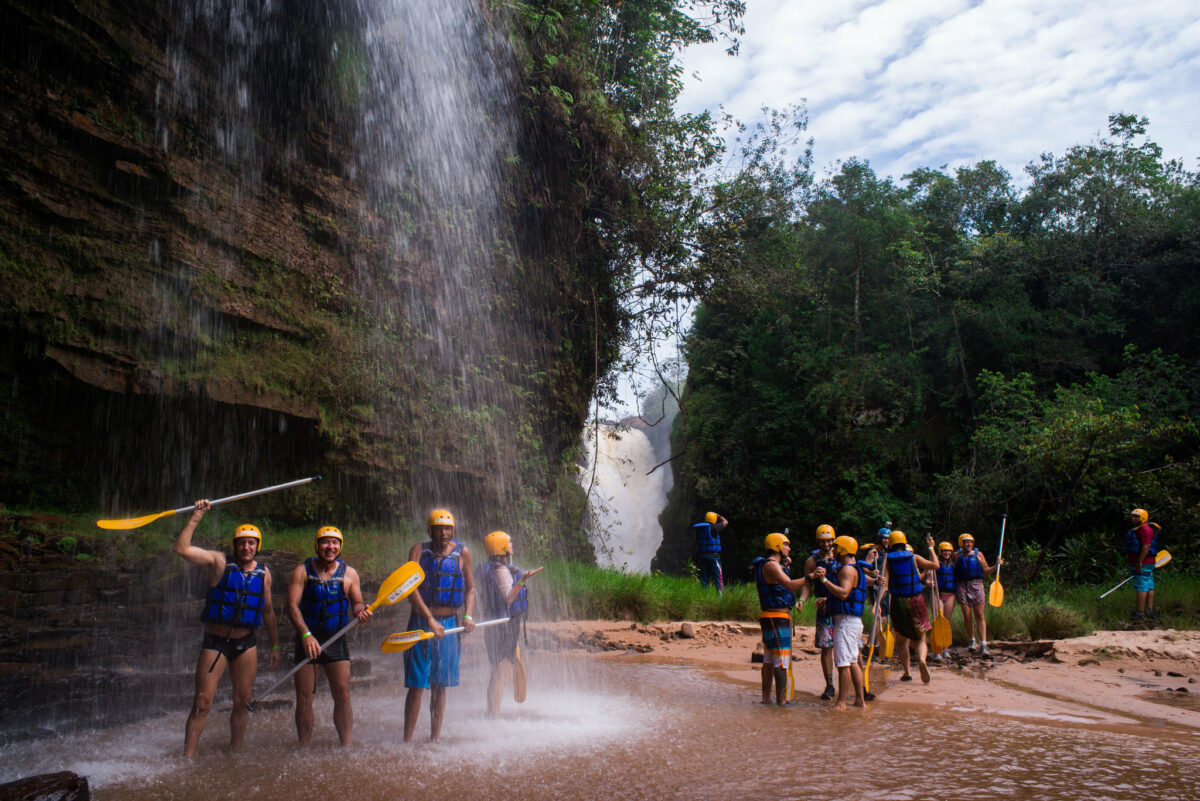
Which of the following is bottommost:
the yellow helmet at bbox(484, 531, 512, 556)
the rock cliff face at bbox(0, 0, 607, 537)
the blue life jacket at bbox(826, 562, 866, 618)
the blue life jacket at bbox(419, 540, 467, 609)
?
the blue life jacket at bbox(826, 562, 866, 618)

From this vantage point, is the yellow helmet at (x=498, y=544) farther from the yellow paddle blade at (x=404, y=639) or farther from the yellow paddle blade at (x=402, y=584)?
the yellow paddle blade at (x=404, y=639)

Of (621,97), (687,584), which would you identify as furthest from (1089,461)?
(621,97)

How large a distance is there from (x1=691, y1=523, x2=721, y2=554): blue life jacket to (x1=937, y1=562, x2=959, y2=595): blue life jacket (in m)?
4.65

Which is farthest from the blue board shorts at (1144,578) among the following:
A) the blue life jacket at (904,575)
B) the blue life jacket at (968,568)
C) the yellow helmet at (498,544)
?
the yellow helmet at (498,544)

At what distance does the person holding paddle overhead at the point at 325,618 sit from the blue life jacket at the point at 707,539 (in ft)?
32.0

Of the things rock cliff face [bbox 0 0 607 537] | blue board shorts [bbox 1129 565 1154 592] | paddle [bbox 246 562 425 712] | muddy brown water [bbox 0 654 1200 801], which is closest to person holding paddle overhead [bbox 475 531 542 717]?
muddy brown water [bbox 0 654 1200 801]

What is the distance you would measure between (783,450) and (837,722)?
57.5ft

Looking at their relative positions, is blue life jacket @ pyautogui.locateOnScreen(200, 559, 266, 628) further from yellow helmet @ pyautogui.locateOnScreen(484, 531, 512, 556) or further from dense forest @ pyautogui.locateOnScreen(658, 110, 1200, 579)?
dense forest @ pyautogui.locateOnScreen(658, 110, 1200, 579)

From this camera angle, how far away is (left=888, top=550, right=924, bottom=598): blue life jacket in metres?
8.35

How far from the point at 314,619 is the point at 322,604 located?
117 mm

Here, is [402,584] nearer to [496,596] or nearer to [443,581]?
[443,581]

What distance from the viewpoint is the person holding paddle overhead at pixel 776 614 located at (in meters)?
6.85

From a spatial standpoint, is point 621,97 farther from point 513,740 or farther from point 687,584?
point 513,740

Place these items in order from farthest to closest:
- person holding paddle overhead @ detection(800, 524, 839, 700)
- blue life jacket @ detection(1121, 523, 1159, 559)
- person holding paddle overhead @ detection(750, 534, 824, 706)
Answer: blue life jacket @ detection(1121, 523, 1159, 559) → person holding paddle overhead @ detection(800, 524, 839, 700) → person holding paddle overhead @ detection(750, 534, 824, 706)
